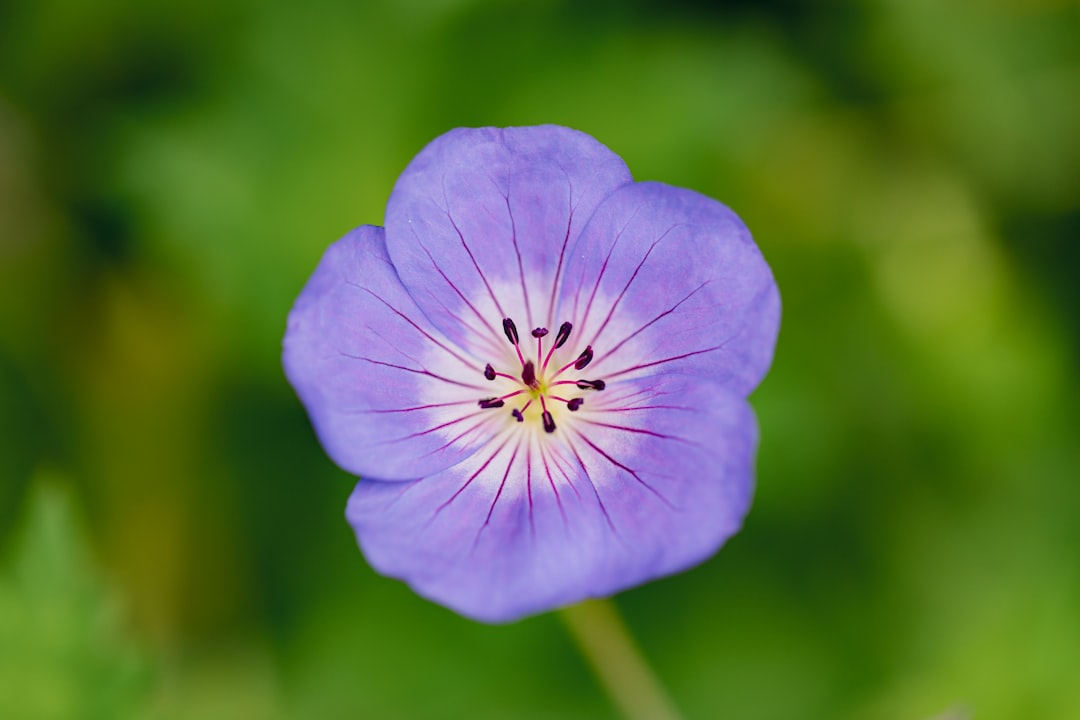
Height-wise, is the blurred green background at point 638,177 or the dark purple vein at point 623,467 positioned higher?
the blurred green background at point 638,177

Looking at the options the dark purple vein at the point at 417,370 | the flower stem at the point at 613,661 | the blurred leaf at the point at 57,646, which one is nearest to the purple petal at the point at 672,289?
the dark purple vein at the point at 417,370

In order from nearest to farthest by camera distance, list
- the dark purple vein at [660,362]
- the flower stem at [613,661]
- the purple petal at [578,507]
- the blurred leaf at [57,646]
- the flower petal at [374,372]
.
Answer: the purple petal at [578,507]
the flower petal at [374,372]
the dark purple vein at [660,362]
the blurred leaf at [57,646]
the flower stem at [613,661]

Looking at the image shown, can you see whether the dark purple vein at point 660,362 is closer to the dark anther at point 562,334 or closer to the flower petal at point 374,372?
the dark anther at point 562,334

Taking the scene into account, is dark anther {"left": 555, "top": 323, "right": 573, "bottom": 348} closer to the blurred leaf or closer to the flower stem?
the flower stem

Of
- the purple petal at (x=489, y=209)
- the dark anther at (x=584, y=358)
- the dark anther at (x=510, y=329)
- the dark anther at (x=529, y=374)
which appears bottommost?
the dark anther at (x=584, y=358)

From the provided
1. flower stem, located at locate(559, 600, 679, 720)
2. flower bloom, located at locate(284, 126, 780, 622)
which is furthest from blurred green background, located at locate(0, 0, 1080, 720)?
flower bloom, located at locate(284, 126, 780, 622)

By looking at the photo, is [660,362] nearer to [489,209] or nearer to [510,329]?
[510,329]
